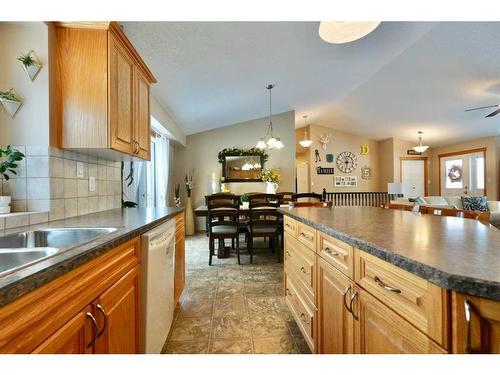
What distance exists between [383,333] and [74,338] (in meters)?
0.99

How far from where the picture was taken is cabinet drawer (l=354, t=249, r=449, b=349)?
1.88 feet

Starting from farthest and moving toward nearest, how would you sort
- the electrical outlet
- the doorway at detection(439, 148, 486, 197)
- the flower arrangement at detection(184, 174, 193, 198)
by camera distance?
the doorway at detection(439, 148, 486, 197), the flower arrangement at detection(184, 174, 193, 198), the electrical outlet

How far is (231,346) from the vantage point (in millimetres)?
1628

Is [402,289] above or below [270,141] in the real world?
below

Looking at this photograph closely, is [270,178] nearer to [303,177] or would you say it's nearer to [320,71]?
[320,71]

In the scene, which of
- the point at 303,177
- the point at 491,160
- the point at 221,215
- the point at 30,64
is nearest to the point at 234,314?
the point at 221,215

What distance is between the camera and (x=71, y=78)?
152cm

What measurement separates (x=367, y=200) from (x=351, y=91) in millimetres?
3801

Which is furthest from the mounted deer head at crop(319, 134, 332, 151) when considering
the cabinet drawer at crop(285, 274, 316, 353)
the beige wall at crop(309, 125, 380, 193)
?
the cabinet drawer at crop(285, 274, 316, 353)

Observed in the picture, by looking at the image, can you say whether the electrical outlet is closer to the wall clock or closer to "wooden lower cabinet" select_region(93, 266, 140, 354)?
"wooden lower cabinet" select_region(93, 266, 140, 354)

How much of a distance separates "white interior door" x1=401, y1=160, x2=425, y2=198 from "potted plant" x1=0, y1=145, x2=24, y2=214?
356 inches

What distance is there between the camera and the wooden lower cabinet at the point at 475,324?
50 cm

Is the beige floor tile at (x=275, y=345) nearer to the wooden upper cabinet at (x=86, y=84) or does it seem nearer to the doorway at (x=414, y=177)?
the wooden upper cabinet at (x=86, y=84)

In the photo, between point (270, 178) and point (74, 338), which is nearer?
Answer: point (74, 338)
